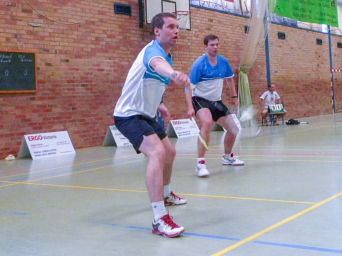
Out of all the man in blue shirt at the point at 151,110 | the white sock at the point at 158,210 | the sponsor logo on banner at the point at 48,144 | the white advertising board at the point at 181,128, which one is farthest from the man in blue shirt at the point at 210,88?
the white advertising board at the point at 181,128

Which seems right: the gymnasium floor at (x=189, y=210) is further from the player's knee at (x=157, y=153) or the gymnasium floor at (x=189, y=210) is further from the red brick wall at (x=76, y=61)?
the red brick wall at (x=76, y=61)

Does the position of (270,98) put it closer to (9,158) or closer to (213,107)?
(9,158)

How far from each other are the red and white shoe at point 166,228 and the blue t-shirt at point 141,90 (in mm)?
889

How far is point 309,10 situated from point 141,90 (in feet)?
48.7

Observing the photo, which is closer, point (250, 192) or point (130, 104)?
point (130, 104)

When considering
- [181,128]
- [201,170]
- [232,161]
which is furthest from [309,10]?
[201,170]

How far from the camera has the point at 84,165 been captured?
25.9 feet

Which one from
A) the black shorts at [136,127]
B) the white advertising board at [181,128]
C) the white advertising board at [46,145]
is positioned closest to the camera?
the black shorts at [136,127]

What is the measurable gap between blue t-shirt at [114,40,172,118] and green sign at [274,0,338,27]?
42.1 feet

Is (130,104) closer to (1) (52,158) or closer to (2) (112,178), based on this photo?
(2) (112,178)

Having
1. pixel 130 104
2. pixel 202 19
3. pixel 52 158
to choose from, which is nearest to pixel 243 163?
pixel 130 104

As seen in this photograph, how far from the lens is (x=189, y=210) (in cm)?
417

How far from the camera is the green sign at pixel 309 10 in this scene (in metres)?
15.9

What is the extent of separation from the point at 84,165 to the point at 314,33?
16750 mm
